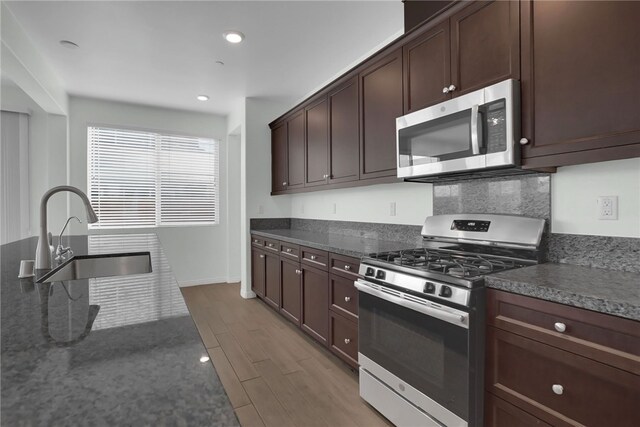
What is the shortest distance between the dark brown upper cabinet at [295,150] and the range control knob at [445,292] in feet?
8.19

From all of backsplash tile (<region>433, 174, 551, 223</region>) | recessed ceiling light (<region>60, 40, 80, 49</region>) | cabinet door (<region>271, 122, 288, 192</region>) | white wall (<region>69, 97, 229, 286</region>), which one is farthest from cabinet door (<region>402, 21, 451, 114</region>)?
white wall (<region>69, 97, 229, 286</region>)

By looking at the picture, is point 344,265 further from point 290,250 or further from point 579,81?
point 579,81

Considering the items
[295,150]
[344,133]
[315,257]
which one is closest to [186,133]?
[295,150]

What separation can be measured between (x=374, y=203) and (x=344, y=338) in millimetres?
1278

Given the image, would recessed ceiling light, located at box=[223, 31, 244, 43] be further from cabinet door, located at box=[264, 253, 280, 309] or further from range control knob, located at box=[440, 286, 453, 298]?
range control knob, located at box=[440, 286, 453, 298]

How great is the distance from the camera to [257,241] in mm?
4262

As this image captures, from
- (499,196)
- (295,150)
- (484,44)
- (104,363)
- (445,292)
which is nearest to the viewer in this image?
(104,363)

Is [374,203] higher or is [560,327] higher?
[374,203]

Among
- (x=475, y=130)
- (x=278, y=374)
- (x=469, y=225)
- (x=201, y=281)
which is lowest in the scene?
(x=278, y=374)

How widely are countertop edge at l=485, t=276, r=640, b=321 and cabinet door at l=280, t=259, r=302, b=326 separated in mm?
2008

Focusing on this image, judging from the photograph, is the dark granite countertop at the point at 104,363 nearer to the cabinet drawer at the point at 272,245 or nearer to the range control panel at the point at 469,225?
the range control panel at the point at 469,225

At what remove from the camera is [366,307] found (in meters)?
2.00

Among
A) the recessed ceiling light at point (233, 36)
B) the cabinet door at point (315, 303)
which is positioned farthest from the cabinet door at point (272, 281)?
the recessed ceiling light at point (233, 36)

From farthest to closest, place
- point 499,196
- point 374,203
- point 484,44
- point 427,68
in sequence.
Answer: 1. point 374,203
2. point 427,68
3. point 499,196
4. point 484,44
